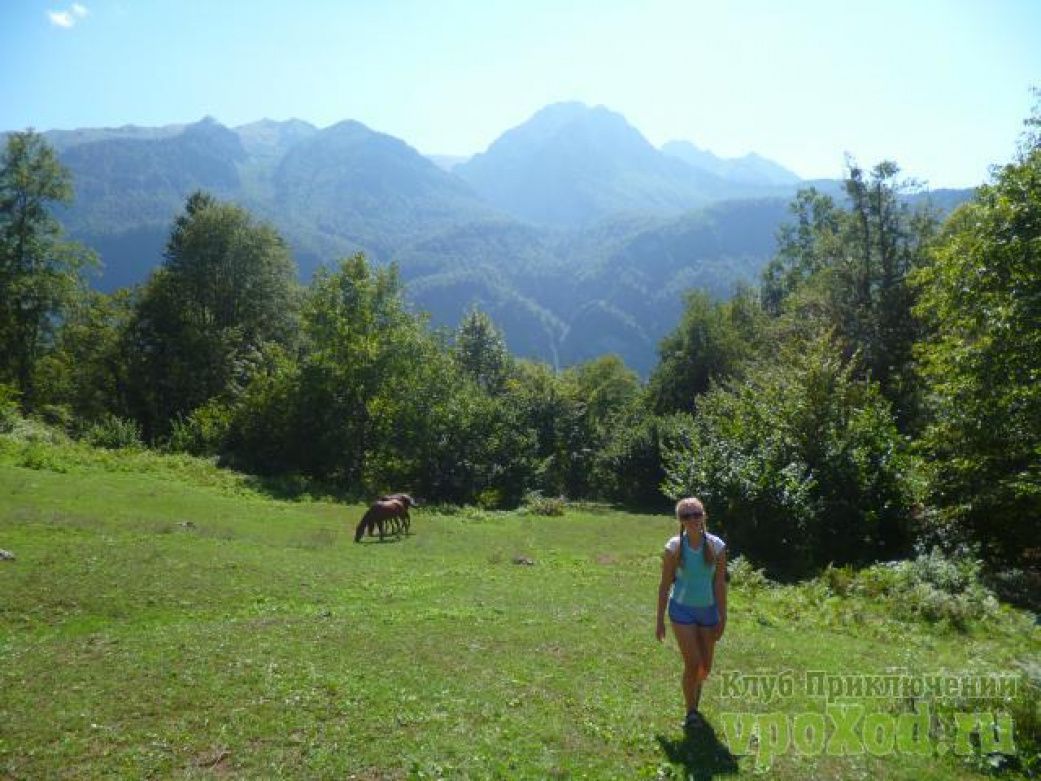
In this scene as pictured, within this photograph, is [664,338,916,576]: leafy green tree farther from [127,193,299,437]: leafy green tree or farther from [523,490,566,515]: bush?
[127,193,299,437]: leafy green tree

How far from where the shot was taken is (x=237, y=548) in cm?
2028

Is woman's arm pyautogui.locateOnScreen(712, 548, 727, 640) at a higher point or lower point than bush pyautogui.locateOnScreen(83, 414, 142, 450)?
higher

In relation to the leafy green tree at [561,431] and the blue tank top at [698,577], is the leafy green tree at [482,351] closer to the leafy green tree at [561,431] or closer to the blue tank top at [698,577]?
the leafy green tree at [561,431]

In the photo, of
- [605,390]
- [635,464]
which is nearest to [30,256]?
[635,464]

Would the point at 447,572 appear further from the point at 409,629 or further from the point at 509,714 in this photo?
the point at 509,714

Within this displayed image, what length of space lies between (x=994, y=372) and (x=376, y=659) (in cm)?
2035

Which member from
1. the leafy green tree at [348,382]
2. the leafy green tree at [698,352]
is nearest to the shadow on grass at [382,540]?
the leafy green tree at [348,382]

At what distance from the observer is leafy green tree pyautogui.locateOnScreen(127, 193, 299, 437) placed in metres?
55.9

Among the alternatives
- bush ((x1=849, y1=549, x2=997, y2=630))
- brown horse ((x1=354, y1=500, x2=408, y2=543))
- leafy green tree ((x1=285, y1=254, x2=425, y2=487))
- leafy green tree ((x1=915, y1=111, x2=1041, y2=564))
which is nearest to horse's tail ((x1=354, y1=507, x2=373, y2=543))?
brown horse ((x1=354, y1=500, x2=408, y2=543))

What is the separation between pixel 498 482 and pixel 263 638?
32.7 m

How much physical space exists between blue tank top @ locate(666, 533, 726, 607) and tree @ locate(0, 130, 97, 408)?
179 ft

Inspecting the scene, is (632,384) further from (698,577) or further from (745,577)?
(698,577)

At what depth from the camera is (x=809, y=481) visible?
80.9 ft

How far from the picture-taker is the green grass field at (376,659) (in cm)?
845
